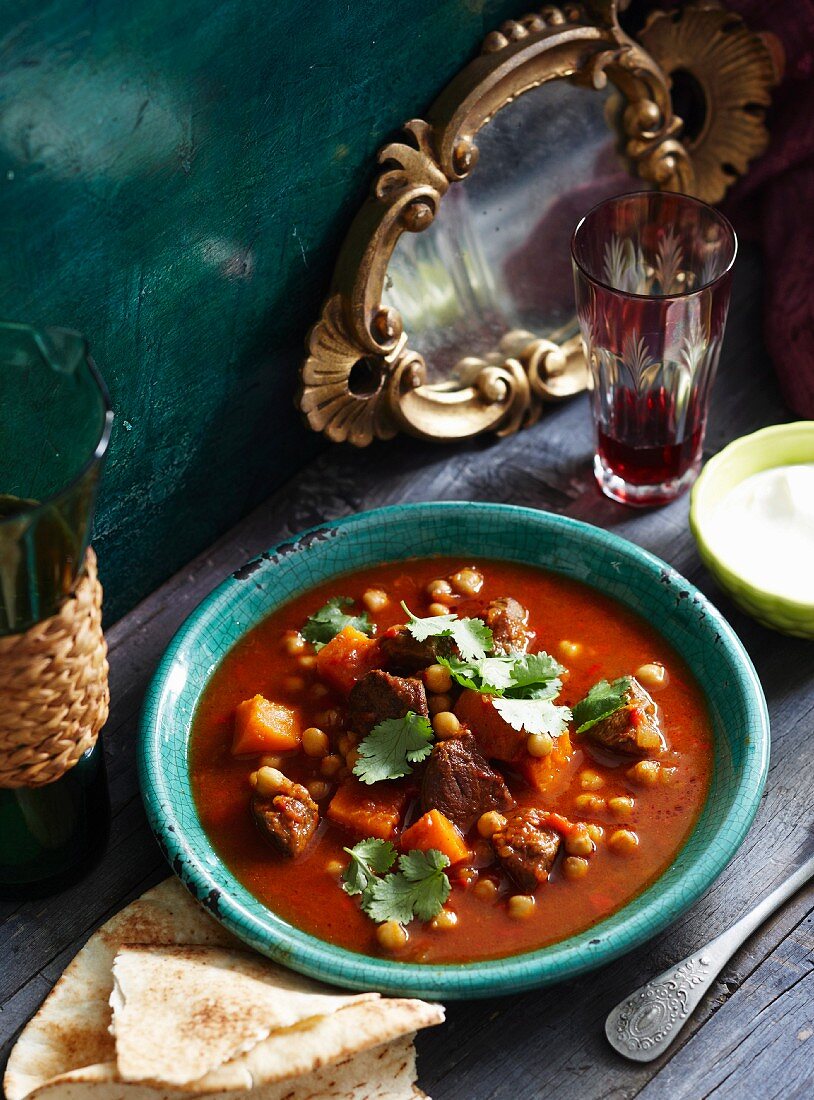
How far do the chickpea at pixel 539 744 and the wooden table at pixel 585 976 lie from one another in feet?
1.57

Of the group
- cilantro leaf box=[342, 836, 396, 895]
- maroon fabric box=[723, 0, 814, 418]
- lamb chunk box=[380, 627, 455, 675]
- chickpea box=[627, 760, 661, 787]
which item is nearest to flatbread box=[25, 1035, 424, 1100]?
cilantro leaf box=[342, 836, 396, 895]

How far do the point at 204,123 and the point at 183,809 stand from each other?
161 cm

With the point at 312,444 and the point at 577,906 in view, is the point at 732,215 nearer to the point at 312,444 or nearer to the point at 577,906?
the point at 312,444

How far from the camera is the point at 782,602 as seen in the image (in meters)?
3.50

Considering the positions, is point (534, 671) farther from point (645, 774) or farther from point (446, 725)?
point (645, 774)

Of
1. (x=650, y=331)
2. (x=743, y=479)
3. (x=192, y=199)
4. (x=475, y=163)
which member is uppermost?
(x=192, y=199)

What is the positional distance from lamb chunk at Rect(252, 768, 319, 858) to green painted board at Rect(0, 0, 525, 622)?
0.91 meters

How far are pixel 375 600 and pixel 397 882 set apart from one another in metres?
0.88

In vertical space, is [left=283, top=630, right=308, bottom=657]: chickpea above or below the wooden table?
above

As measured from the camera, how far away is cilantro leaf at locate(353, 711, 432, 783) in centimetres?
313

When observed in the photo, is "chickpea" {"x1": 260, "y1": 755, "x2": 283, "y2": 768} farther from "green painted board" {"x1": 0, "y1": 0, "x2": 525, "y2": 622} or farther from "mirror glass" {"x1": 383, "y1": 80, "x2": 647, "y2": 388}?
"mirror glass" {"x1": 383, "y1": 80, "x2": 647, "y2": 388}

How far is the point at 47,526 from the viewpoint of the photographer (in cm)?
256

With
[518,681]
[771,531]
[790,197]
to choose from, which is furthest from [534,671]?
[790,197]

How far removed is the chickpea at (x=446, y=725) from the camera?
3225 mm
